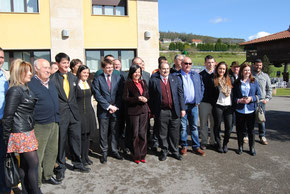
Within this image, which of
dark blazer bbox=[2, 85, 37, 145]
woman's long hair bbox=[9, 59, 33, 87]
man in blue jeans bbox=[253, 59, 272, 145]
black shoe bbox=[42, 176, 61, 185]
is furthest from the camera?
man in blue jeans bbox=[253, 59, 272, 145]

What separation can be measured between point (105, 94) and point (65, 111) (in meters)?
0.94

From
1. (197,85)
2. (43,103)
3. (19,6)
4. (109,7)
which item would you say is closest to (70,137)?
(43,103)

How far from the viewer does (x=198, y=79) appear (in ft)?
16.1

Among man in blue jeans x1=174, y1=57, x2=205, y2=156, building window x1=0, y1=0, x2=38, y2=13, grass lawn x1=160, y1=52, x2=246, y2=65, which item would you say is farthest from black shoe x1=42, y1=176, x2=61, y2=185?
grass lawn x1=160, y1=52, x2=246, y2=65

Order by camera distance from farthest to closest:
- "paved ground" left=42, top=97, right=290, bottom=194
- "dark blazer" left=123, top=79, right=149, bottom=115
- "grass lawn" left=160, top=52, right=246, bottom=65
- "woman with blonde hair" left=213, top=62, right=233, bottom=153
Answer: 1. "grass lawn" left=160, top=52, right=246, bottom=65
2. "woman with blonde hair" left=213, top=62, right=233, bottom=153
3. "dark blazer" left=123, top=79, right=149, bottom=115
4. "paved ground" left=42, top=97, right=290, bottom=194

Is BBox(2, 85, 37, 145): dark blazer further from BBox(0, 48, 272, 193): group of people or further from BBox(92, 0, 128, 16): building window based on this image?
BBox(92, 0, 128, 16): building window

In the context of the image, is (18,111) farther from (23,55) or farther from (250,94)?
(23,55)

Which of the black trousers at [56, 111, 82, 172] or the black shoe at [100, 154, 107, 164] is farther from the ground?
the black trousers at [56, 111, 82, 172]

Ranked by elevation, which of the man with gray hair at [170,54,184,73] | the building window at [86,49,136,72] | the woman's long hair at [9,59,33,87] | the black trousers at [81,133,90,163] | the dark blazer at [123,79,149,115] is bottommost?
the black trousers at [81,133,90,163]

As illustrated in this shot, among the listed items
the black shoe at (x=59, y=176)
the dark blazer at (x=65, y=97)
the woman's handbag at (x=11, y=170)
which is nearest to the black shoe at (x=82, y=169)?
the black shoe at (x=59, y=176)

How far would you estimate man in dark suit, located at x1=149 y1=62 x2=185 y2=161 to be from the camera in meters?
4.54

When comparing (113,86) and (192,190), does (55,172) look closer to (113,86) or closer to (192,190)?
(113,86)

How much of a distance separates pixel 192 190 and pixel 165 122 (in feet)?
4.97

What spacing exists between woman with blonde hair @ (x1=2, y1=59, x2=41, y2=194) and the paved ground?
689 mm
